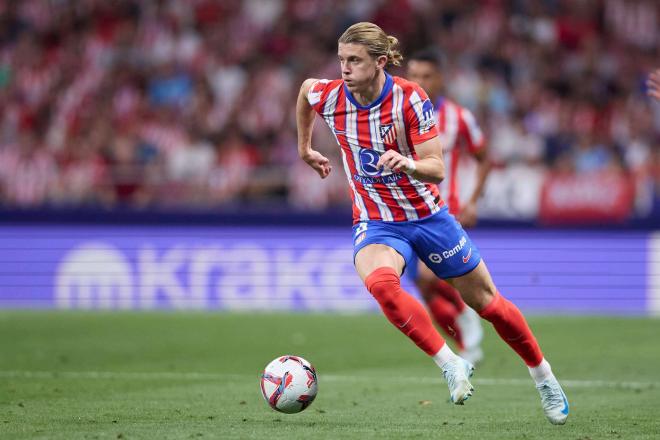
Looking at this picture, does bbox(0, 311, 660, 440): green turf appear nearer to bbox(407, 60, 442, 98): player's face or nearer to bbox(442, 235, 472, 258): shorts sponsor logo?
bbox(442, 235, 472, 258): shorts sponsor logo

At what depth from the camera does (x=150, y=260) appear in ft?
57.5

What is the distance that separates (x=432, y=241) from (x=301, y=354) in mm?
4904

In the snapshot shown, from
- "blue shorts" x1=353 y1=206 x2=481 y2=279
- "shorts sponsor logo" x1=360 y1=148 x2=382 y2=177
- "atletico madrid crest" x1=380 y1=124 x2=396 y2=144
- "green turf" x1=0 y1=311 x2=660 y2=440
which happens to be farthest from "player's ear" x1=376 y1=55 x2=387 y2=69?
"green turf" x1=0 y1=311 x2=660 y2=440

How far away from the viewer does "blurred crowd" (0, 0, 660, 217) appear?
61.4ft

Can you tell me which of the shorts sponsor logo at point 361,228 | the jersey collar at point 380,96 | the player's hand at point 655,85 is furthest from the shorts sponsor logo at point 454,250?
the player's hand at point 655,85

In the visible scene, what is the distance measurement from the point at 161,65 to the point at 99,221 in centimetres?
502

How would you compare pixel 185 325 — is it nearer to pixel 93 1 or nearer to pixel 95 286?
pixel 95 286

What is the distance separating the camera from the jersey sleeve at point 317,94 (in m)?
7.46

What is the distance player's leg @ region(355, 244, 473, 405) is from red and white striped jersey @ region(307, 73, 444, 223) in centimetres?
37

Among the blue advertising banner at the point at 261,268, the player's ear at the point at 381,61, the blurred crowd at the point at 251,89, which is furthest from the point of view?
the blurred crowd at the point at 251,89

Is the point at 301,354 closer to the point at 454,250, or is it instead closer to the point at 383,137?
the point at 454,250

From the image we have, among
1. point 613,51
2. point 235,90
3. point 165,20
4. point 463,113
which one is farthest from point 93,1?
point 463,113

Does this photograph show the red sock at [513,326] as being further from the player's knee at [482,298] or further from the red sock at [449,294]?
the red sock at [449,294]

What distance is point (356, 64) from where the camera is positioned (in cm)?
711
